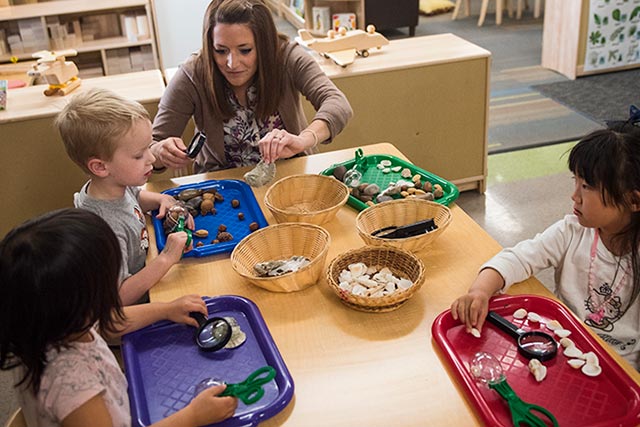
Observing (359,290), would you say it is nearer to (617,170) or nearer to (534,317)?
(534,317)

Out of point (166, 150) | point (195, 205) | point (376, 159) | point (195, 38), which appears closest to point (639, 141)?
point (376, 159)

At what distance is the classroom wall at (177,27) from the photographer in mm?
4098

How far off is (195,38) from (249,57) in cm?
255

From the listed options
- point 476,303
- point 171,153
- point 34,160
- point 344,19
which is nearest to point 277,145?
point 171,153

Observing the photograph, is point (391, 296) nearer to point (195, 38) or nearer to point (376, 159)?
point (376, 159)

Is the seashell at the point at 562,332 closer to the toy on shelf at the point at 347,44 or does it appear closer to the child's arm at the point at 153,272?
the child's arm at the point at 153,272

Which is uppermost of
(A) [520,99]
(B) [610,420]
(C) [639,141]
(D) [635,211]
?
(C) [639,141]

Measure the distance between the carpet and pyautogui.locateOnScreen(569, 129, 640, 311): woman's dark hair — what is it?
8.71 feet

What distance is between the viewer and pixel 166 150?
1676 millimetres

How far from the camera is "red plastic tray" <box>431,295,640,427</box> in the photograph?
94 cm

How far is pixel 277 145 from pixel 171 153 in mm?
271

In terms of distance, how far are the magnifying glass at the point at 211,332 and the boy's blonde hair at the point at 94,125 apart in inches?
17.7

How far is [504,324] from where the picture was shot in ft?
3.68

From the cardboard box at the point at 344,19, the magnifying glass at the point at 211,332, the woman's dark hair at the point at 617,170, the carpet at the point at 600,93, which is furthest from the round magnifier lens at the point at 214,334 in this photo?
the cardboard box at the point at 344,19
